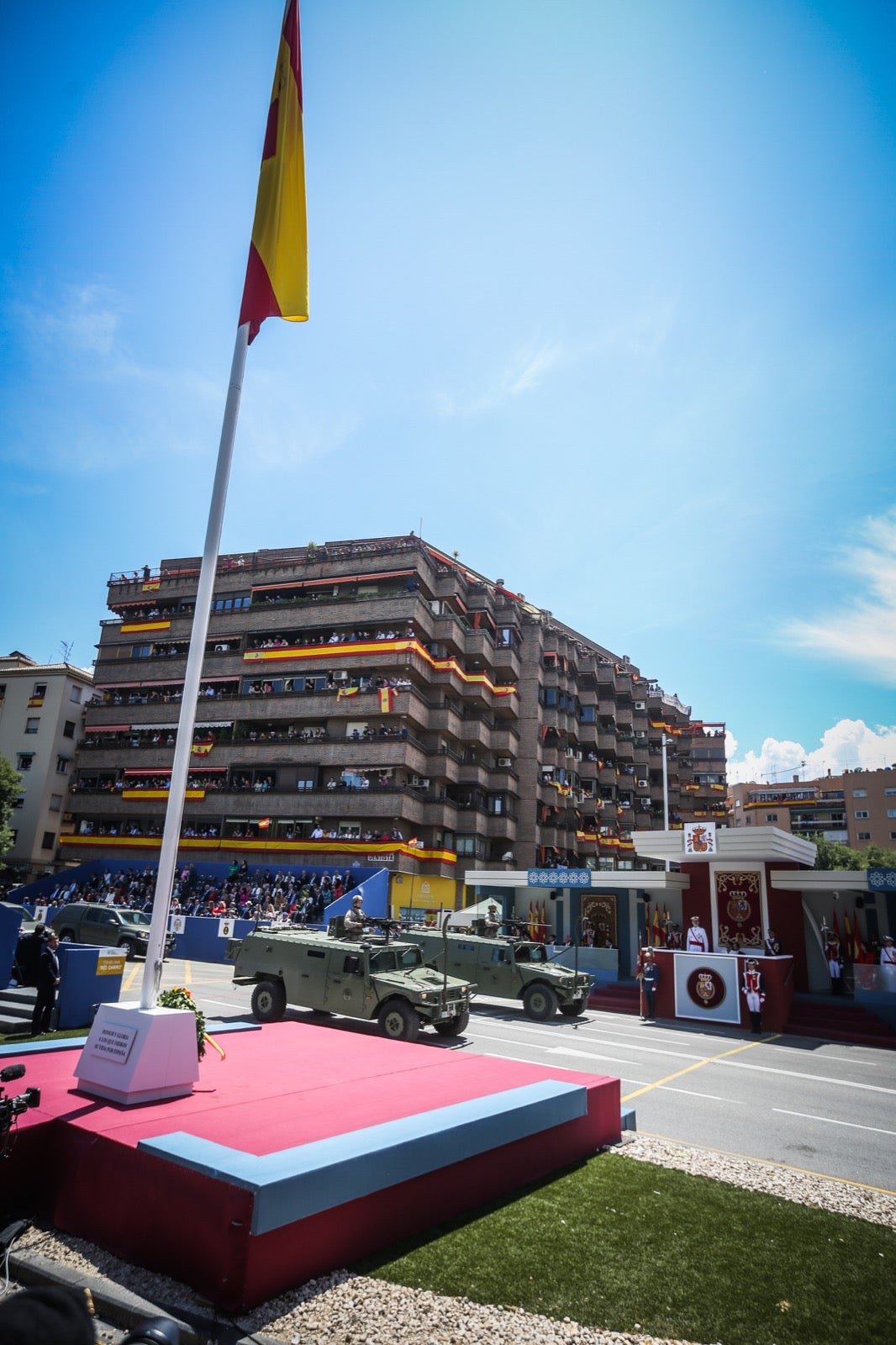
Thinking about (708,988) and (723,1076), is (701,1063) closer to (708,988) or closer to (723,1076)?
(723,1076)

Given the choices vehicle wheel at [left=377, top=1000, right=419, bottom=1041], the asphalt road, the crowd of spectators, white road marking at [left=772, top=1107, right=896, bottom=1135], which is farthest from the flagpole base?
the crowd of spectators

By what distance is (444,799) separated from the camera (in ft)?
141

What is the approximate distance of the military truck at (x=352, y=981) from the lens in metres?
13.6

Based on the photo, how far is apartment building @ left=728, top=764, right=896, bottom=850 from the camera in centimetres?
8588

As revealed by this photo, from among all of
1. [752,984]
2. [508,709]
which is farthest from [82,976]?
[508,709]

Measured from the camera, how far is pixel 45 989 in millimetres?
11758

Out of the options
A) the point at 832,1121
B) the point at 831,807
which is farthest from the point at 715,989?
the point at 831,807

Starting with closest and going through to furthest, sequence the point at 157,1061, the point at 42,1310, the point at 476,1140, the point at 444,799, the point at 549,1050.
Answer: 1. the point at 42,1310
2. the point at 476,1140
3. the point at 157,1061
4. the point at 549,1050
5. the point at 444,799

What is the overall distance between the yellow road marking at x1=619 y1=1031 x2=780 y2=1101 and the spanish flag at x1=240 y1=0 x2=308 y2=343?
10423 millimetres

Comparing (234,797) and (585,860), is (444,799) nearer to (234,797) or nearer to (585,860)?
(234,797)

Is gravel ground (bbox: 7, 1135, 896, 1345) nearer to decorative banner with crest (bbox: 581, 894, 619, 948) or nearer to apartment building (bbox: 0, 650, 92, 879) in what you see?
decorative banner with crest (bbox: 581, 894, 619, 948)

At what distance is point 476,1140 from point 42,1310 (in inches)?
208

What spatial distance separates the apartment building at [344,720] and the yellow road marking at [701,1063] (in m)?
21.3

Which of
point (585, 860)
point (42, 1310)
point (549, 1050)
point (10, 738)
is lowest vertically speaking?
point (549, 1050)
